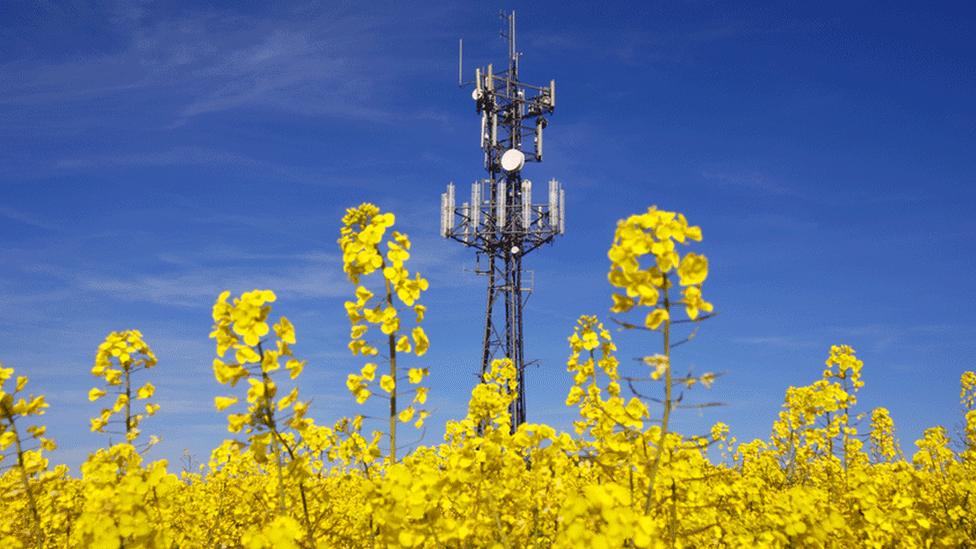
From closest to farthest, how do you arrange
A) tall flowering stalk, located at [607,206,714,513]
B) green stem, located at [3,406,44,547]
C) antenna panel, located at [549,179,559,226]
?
tall flowering stalk, located at [607,206,714,513] < green stem, located at [3,406,44,547] < antenna panel, located at [549,179,559,226]

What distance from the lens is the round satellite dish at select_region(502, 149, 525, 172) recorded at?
833 inches

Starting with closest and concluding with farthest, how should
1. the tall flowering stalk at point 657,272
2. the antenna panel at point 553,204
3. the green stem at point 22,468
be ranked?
the tall flowering stalk at point 657,272, the green stem at point 22,468, the antenna panel at point 553,204

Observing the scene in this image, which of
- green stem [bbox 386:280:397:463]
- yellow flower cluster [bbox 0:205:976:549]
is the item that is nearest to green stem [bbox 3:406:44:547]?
yellow flower cluster [bbox 0:205:976:549]

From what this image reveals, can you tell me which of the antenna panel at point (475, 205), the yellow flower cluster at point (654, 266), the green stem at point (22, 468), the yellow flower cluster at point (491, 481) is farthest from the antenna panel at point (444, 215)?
the yellow flower cluster at point (654, 266)

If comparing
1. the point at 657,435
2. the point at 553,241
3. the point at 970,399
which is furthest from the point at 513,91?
the point at 657,435

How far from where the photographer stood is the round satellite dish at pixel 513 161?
21156 millimetres

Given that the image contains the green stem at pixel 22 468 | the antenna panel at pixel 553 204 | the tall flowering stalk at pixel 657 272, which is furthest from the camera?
the antenna panel at pixel 553 204

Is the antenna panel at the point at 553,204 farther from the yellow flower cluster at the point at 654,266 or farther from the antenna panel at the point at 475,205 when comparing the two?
the yellow flower cluster at the point at 654,266

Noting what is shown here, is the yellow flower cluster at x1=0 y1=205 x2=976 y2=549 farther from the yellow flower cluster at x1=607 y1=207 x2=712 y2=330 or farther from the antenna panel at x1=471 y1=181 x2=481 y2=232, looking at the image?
the antenna panel at x1=471 y1=181 x2=481 y2=232

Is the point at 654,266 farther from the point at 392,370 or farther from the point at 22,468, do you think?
the point at 22,468

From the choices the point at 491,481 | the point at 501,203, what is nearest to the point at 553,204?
the point at 501,203

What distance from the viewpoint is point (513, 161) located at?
2120 cm

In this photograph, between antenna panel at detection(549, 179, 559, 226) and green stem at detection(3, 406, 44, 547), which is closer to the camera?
green stem at detection(3, 406, 44, 547)

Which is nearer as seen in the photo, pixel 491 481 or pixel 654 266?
pixel 654 266
